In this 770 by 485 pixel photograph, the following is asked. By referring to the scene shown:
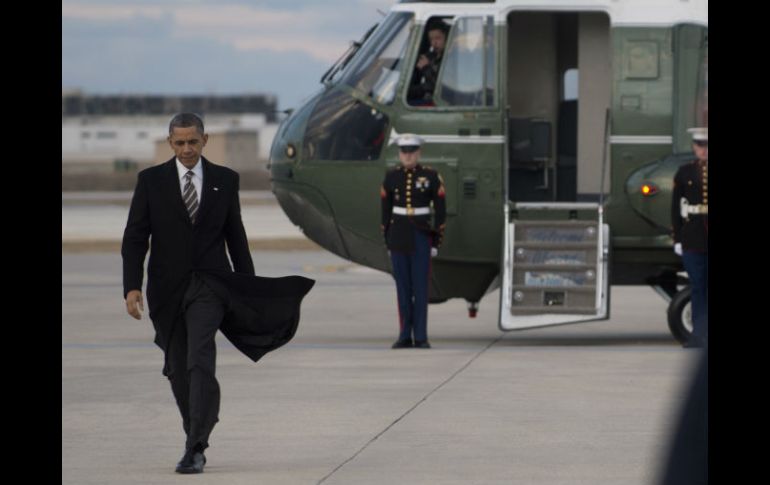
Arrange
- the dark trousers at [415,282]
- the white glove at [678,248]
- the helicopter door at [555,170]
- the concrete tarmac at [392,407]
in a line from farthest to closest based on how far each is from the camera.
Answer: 1. the helicopter door at [555,170]
2. the dark trousers at [415,282]
3. the white glove at [678,248]
4. the concrete tarmac at [392,407]

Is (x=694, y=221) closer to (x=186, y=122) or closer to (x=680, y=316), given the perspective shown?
(x=680, y=316)

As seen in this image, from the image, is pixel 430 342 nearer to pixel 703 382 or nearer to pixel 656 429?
pixel 656 429

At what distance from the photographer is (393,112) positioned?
13992mm

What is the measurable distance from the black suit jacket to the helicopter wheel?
6857 mm

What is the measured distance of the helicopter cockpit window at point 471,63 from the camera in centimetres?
1380

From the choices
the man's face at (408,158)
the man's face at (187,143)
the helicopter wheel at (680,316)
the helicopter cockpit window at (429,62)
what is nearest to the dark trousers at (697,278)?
the helicopter wheel at (680,316)

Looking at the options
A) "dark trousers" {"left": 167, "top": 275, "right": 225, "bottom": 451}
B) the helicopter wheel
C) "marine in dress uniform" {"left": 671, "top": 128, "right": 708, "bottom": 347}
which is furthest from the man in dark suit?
the helicopter wheel

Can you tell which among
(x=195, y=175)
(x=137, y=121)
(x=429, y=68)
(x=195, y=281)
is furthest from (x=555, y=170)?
(x=137, y=121)

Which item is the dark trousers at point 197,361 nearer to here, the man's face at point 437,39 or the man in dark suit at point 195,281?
the man in dark suit at point 195,281

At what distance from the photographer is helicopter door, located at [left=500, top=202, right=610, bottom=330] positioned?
13.5 meters

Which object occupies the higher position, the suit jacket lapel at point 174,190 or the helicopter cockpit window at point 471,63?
the helicopter cockpit window at point 471,63

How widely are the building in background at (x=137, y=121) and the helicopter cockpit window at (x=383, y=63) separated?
457 ft

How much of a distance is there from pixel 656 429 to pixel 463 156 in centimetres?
539

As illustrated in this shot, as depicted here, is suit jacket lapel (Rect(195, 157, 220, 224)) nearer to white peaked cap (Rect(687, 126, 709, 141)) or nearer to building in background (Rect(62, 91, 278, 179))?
white peaked cap (Rect(687, 126, 709, 141))
